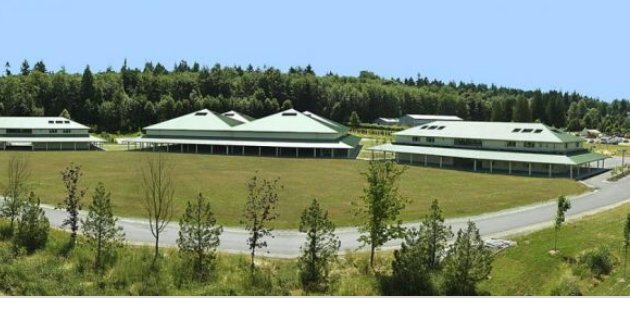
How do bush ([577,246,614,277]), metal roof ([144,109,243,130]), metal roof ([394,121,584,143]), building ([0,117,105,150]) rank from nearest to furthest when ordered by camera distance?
bush ([577,246,614,277]), metal roof ([394,121,584,143]), building ([0,117,105,150]), metal roof ([144,109,243,130])

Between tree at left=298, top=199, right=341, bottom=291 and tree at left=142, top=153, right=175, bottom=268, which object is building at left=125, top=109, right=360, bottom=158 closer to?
tree at left=142, top=153, right=175, bottom=268

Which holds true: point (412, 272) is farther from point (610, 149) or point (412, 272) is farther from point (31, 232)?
point (610, 149)

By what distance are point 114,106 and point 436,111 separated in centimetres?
8921

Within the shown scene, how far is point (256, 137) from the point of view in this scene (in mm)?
82188

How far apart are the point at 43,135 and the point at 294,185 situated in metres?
51.2

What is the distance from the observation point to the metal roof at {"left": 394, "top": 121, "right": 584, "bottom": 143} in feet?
206

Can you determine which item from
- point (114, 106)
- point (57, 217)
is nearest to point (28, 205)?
point (57, 217)

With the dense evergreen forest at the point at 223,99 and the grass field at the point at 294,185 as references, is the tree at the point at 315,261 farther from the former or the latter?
the dense evergreen forest at the point at 223,99

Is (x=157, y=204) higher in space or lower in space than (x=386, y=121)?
lower

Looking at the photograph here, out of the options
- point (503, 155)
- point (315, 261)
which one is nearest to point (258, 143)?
point (503, 155)

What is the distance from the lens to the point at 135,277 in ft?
77.3

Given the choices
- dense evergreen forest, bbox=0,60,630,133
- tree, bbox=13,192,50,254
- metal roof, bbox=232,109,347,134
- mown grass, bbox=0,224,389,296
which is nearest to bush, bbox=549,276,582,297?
mown grass, bbox=0,224,389,296

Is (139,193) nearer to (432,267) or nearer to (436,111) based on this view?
(432,267)

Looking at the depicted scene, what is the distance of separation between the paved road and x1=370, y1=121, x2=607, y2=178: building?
48.0 ft
